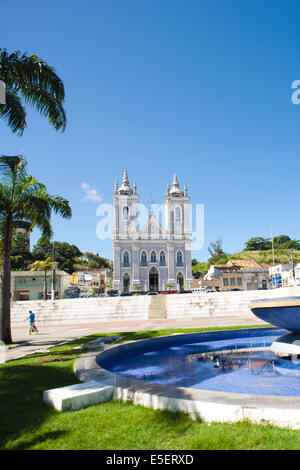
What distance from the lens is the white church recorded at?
4938cm

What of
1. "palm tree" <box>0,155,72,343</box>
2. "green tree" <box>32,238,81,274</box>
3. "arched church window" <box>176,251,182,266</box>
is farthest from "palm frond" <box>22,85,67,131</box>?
"green tree" <box>32,238,81,274</box>

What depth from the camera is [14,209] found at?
1161cm

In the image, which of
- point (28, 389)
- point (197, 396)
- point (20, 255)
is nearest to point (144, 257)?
point (20, 255)

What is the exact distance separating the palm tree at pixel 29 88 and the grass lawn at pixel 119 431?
7.99 m

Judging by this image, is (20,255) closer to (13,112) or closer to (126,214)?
(126,214)

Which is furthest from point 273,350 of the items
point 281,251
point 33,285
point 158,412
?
point 281,251

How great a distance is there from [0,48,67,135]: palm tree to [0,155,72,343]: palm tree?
2470 mm

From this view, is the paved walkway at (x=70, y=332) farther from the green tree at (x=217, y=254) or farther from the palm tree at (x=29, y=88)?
the green tree at (x=217, y=254)

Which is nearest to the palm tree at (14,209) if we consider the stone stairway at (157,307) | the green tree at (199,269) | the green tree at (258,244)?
the stone stairway at (157,307)

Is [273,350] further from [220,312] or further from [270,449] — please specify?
[220,312]

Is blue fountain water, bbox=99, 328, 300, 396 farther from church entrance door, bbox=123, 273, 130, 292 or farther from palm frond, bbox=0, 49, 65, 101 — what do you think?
church entrance door, bbox=123, 273, 130, 292
